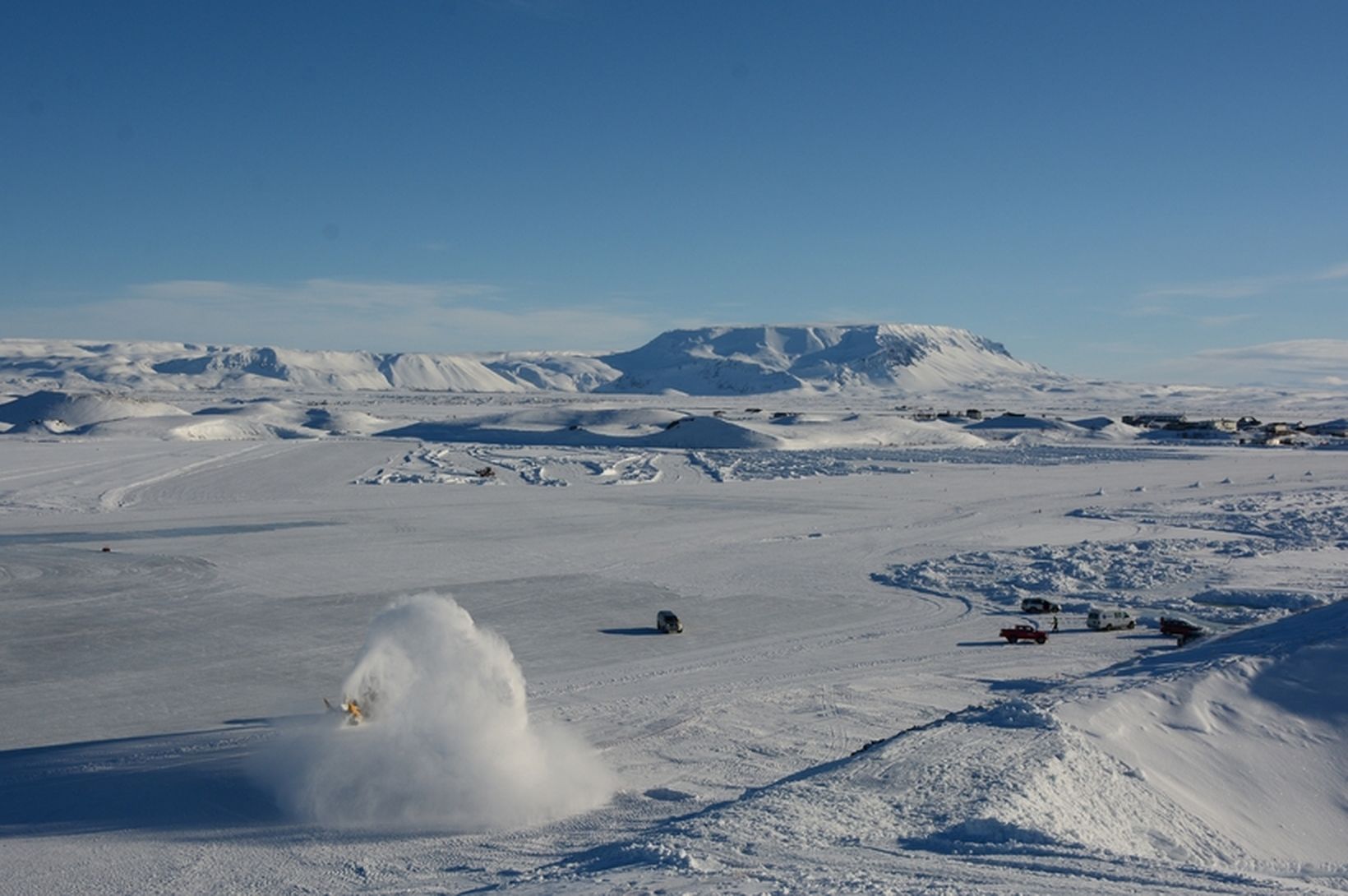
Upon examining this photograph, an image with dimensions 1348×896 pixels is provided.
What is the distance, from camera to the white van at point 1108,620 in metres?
20.7

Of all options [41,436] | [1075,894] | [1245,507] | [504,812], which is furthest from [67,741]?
[41,436]

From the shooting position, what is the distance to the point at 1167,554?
94.8 ft

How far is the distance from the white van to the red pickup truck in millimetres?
1491

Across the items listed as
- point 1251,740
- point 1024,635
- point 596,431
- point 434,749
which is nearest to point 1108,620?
point 1024,635

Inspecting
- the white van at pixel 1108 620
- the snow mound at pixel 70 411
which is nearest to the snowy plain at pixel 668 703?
the white van at pixel 1108 620

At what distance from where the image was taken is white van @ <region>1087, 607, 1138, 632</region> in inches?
816

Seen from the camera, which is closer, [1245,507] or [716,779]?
[716,779]

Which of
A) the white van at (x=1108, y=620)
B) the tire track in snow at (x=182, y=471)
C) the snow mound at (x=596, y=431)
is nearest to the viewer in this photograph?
the white van at (x=1108, y=620)

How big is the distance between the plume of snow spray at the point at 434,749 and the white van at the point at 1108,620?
1118 cm

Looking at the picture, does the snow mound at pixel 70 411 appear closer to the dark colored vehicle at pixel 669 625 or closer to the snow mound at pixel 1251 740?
the dark colored vehicle at pixel 669 625

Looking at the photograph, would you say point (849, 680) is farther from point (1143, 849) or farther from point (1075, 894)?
point (1075, 894)

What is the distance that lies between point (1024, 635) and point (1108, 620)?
6.98 feet

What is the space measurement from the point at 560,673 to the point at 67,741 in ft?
21.6

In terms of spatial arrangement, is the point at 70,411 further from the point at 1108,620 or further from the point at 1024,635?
the point at 1108,620
